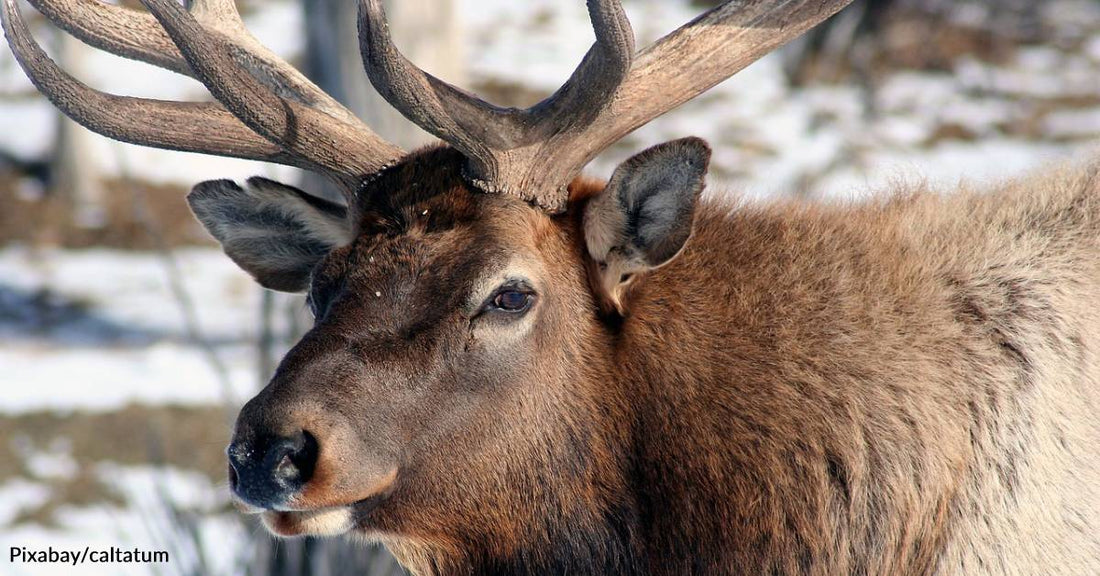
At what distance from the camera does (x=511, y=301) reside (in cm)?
373

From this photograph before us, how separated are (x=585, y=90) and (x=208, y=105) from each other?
4.23 ft

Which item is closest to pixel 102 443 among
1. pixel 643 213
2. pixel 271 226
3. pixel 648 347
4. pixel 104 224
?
pixel 104 224

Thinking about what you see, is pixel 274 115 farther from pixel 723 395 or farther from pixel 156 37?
pixel 723 395

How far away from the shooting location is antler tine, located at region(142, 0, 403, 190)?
3.68 m

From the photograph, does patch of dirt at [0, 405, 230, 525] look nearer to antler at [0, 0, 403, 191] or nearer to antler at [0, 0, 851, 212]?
antler at [0, 0, 403, 191]

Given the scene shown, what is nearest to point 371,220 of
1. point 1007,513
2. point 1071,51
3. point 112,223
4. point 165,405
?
point 1007,513

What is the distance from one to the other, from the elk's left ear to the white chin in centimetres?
106

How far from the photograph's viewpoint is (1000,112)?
14844mm

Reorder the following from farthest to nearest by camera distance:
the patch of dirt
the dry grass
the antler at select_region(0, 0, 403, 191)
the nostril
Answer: the dry grass → the patch of dirt → the antler at select_region(0, 0, 403, 191) → the nostril

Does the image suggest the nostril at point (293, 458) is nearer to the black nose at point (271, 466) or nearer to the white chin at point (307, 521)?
the black nose at point (271, 466)

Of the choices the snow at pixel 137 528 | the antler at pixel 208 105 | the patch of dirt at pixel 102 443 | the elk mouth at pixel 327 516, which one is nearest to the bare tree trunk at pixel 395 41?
the snow at pixel 137 528

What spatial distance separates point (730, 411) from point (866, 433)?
15.8 inches

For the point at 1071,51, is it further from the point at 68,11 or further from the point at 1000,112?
the point at 68,11

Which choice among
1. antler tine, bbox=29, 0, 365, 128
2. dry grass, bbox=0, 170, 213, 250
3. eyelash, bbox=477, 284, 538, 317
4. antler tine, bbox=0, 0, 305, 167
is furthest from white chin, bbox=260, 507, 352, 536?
dry grass, bbox=0, 170, 213, 250
